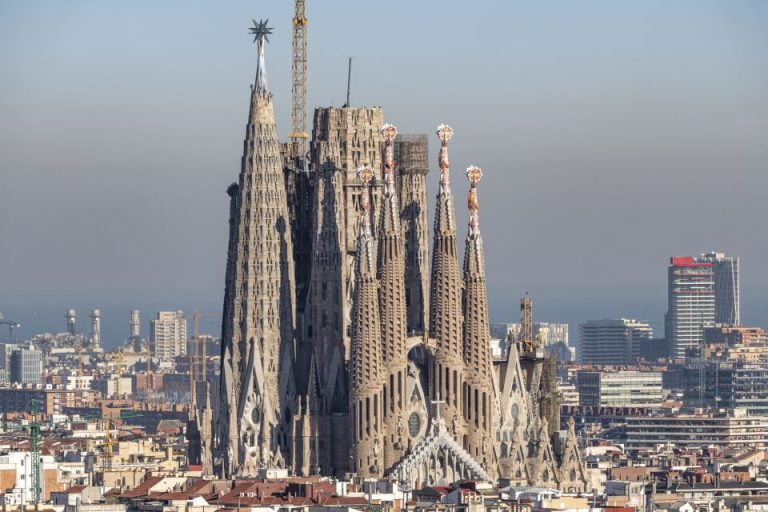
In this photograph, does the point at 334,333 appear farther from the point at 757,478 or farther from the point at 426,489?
the point at 757,478

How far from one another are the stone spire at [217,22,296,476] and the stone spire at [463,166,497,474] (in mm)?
5973

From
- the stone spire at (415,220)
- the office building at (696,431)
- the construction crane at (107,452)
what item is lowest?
the construction crane at (107,452)

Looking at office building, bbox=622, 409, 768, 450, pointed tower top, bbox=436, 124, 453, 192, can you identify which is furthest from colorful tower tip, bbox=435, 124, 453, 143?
office building, bbox=622, 409, 768, 450

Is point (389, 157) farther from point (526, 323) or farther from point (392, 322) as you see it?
point (526, 323)

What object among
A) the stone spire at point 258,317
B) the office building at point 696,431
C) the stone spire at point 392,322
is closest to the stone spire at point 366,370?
the stone spire at point 392,322

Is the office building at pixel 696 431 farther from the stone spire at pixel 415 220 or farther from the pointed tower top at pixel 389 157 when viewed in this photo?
the pointed tower top at pixel 389 157

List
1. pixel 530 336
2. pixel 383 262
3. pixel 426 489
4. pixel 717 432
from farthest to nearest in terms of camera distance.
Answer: pixel 717 432
pixel 530 336
pixel 383 262
pixel 426 489

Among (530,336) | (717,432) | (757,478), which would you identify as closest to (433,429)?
(530,336)

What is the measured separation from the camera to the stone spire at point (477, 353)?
12375 cm

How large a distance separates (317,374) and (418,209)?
7079mm

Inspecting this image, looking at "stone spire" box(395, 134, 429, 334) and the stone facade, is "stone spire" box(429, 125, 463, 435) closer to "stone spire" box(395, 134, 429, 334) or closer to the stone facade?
the stone facade

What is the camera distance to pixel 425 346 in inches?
4865

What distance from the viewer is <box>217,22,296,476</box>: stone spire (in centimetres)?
12500

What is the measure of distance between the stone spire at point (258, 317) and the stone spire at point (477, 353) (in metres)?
5.97
